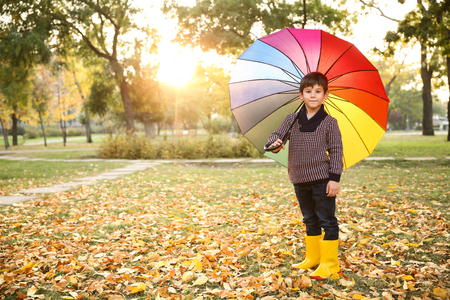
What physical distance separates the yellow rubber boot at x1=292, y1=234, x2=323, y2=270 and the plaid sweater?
0.67 meters

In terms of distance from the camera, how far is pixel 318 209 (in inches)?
113

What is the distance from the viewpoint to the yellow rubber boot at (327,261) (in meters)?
2.90

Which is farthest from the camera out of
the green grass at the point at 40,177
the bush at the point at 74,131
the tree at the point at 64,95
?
the bush at the point at 74,131

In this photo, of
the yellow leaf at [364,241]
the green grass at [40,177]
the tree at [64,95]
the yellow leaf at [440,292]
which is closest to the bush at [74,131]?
the tree at [64,95]

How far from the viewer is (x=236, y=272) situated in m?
3.07

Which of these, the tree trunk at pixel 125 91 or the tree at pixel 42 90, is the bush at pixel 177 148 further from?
the tree at pixel 42 90

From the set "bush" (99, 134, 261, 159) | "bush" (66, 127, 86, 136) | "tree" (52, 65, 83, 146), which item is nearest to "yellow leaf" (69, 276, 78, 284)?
"bush" (99, 134, 261, 159)

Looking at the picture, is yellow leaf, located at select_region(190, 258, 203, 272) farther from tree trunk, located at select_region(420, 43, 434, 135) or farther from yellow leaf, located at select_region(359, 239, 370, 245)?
tree trunk, located at select_region(420, 43, 434, 135)

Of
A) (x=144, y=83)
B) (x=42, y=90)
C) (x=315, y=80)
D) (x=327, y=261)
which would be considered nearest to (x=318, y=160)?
(x=315, y=80)

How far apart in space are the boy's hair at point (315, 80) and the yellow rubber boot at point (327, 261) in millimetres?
1403

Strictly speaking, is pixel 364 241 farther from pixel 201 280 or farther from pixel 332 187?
pixel 201 280

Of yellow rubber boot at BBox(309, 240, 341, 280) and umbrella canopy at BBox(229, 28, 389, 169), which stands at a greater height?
umbrella canopy at BBox(229, 28, 389, 169)

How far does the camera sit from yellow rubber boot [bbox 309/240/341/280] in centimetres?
290

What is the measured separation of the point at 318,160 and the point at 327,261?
0.96 m
